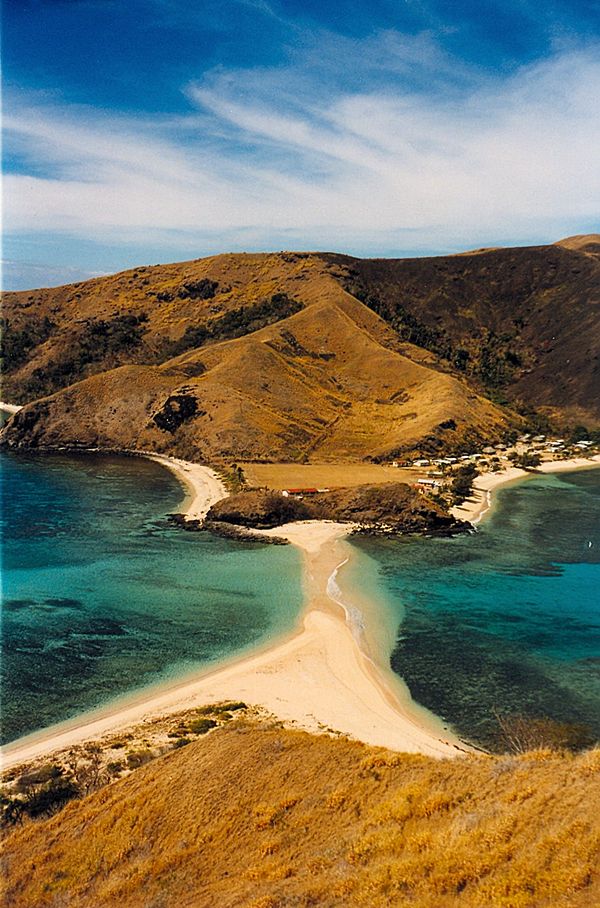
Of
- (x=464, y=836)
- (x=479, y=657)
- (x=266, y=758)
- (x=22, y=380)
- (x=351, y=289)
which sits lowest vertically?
(x=479, y=657)

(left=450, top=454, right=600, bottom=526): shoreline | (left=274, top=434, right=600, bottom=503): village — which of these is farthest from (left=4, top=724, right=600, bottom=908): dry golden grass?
(left=450, top=454, right=600, bottom=526): shoreline

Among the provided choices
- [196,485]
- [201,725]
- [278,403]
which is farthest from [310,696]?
[278,403]

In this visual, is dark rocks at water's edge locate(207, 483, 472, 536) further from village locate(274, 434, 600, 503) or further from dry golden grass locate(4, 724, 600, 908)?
dry golden grass locate(4, 724, 600, 908)

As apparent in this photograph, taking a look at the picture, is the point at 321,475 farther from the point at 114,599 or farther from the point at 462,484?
the point at 114,599

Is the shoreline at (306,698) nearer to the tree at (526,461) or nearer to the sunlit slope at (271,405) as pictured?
the sunlit slope at (271,405)

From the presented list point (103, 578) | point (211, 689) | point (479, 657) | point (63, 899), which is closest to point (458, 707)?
point (479, 657)

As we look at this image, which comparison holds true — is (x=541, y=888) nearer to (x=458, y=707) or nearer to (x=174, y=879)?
(x=174, y=879)
